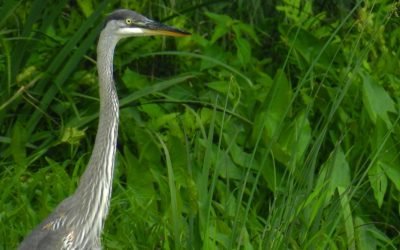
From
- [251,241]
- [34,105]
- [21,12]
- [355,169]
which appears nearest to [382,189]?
[355,169]

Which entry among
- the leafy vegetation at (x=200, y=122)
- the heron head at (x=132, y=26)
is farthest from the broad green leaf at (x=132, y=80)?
the heron head at (x=132, y=26)

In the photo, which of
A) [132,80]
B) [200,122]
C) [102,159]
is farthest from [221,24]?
[102,159]

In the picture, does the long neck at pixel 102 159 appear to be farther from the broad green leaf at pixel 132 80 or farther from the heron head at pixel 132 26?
the broad green leaf at pixel 132 80

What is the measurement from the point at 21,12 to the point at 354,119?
6.23 feet

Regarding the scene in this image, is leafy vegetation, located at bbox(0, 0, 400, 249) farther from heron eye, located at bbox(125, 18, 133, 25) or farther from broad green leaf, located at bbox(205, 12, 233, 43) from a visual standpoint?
heron eye, located at bbox(125, 18, 133, 25)

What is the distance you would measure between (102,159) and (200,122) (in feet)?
2.81

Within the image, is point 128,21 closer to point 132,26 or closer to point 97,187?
point 132,26

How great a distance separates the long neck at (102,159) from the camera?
5.16 meters

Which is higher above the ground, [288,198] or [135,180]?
[288,198]

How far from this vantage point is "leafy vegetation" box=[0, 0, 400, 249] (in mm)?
5754

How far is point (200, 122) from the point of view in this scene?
19.5ft

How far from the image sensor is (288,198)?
16.3ft

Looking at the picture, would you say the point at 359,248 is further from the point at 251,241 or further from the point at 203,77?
the point at 203,77

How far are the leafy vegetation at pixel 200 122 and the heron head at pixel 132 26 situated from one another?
55 centimetres
